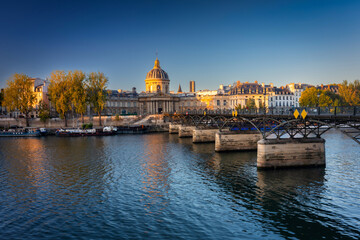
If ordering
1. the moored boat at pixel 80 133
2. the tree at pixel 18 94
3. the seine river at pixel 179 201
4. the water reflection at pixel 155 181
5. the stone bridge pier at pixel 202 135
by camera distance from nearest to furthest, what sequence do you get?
the seine river at pixel 179 201 → the water reflection at pixel 155 181 → the stone bridge pier at pixel 202 135 → the moored boat at pixel 80 133 → the tree at pixel 18 94

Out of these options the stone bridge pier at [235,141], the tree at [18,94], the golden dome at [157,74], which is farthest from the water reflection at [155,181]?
the golden dome at [157,74]

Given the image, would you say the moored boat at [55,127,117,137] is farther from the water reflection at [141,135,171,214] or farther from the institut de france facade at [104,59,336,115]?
the institut de france facade at [104,59,336,115]

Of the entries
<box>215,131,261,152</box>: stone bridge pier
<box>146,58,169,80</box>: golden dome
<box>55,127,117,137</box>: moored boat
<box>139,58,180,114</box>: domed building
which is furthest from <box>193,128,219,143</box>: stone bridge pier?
<box>146,58,169,80</box>: golden dome

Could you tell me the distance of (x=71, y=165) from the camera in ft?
133

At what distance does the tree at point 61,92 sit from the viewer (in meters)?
91.2

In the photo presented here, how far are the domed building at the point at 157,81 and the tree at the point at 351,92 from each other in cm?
10417

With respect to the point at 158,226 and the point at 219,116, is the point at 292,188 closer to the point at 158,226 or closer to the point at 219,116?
the point at 158,226

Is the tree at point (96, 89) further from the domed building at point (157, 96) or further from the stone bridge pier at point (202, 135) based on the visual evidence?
the domed building at point (157, 96)

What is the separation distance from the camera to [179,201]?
24.9 metres

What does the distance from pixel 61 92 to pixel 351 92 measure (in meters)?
89.0

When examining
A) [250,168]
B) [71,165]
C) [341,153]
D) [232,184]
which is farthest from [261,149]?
[71,165]

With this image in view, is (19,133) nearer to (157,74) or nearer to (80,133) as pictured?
(80,133)

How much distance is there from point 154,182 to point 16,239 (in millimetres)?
14395

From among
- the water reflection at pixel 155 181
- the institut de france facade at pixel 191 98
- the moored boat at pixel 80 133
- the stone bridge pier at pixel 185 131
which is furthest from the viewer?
the institut de france facade at pixel 191 98
